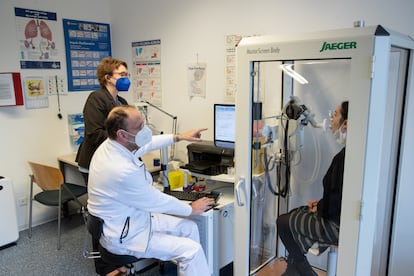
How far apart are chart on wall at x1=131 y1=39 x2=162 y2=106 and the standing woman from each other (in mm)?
829

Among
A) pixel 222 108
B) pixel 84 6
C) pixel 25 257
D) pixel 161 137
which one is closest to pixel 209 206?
pixel 161 137

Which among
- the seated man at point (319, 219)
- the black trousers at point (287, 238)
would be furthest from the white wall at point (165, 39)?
the black trousers at point (287, 238)

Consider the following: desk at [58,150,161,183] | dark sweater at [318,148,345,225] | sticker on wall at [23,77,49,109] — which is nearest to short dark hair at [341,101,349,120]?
dark sweater at [318,148,345,225]

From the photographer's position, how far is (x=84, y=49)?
11.9 ft

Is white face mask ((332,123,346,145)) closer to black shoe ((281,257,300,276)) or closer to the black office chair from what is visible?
black shoe ((281,257,300,276))

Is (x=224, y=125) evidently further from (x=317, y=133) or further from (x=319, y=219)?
(x=319, y=219)

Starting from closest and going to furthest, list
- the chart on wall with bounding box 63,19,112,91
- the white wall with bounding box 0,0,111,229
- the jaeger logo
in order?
1. the jaeger logo
2. the white wall with bounding box 0,0,111,229
3. the chart on wall with bounding box 63,19,112,91

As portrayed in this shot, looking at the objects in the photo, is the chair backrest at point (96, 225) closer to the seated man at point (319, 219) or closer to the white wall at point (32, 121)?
the seated man at point (319, 219)

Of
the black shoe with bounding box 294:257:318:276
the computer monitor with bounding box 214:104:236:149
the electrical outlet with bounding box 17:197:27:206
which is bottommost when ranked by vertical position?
the electrical outlet with bounding box 17:197:27:206

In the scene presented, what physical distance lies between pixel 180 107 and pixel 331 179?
1.82 metres

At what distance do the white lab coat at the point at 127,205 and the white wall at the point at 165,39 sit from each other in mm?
1242

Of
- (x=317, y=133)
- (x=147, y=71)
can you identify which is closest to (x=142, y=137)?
(x=317, y=133)

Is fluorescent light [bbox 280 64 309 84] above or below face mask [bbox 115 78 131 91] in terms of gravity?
above

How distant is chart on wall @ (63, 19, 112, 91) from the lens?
11.5 feet
